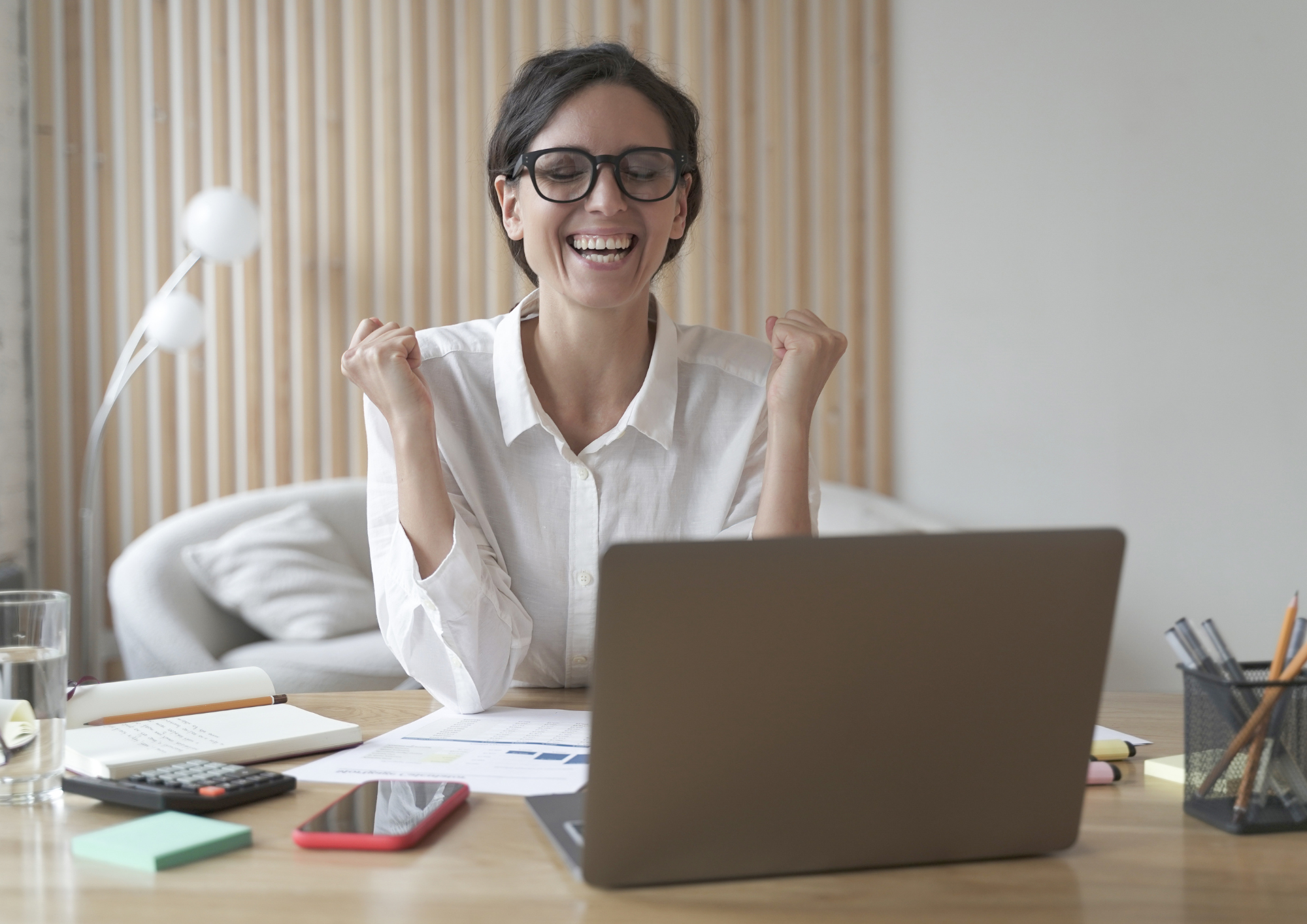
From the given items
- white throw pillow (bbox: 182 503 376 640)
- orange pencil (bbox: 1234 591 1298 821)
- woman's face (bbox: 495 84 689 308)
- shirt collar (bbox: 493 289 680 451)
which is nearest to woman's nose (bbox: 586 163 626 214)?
woman's face (bbox: 495 84 689 308)

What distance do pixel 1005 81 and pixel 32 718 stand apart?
3517mm

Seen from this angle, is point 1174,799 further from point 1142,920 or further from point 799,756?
point 799,756

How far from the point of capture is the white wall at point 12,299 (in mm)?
3559

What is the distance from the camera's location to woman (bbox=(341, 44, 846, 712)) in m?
1.49

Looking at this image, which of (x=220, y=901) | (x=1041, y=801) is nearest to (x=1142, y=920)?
(x=1041, y=801)

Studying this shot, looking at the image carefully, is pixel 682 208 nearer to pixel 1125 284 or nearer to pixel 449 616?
pixel 449 616

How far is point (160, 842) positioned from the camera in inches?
31.4

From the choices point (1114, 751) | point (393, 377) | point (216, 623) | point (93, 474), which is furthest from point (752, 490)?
point (93, 474)

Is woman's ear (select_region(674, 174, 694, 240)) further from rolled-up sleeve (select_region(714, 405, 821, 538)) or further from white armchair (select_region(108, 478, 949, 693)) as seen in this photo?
white armchair (select_region(108, 478, 949, 693))

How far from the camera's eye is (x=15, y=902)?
72cm

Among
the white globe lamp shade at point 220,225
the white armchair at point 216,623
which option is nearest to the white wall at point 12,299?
the white globe lamp shade at point 220,225

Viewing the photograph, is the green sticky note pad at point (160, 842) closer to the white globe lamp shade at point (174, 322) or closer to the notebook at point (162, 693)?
the notebook at point (162, 693)

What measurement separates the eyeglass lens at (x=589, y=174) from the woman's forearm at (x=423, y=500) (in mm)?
385

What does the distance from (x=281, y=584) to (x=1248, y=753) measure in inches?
103
